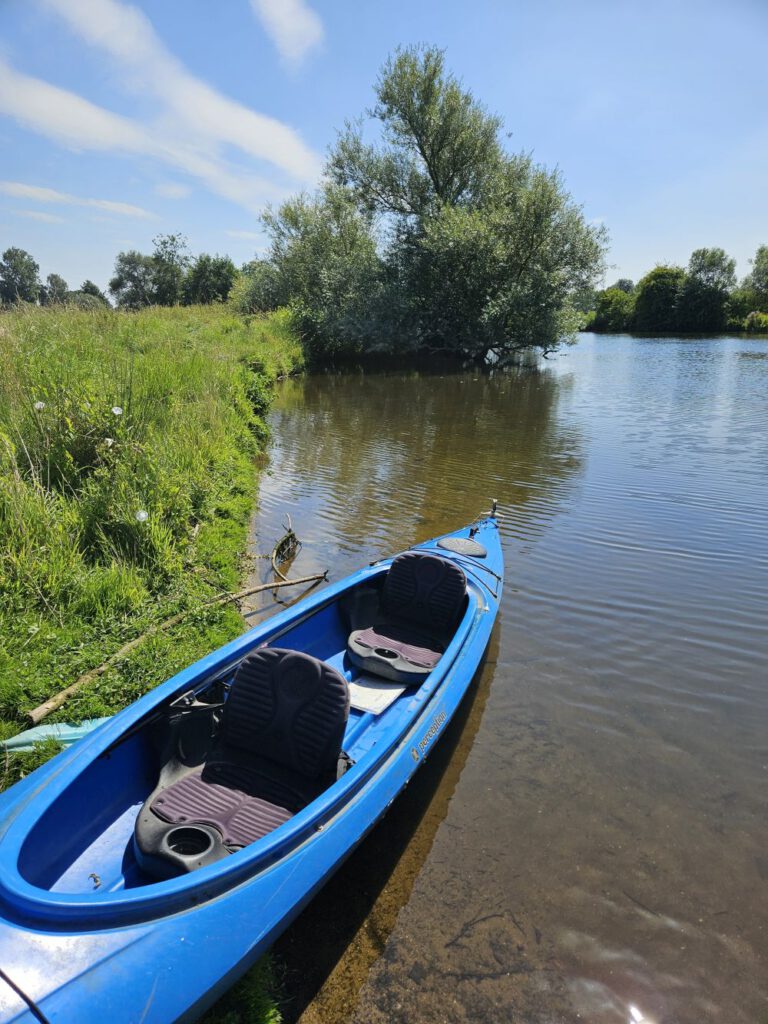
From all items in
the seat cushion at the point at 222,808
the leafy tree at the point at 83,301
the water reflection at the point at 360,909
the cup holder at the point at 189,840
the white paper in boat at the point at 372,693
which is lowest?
the water reflection at the point at 360,909

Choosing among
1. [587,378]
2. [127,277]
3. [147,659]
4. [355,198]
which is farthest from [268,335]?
[127,277]

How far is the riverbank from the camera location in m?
4.66

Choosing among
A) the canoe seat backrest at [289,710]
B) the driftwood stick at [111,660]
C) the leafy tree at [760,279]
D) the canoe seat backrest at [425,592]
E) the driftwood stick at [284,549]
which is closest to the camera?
the canoe seat backrest at [289,710]

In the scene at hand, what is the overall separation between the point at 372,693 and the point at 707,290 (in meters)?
67.9

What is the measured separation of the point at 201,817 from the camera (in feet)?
11.0

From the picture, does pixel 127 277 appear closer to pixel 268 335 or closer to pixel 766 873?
pixel 268 335

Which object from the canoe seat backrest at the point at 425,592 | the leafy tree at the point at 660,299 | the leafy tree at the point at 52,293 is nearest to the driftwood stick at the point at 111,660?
the canoe seat backrest at the point at 425,592

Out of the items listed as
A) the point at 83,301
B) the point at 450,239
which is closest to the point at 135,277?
the point at 450,239

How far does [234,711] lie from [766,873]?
352 cm

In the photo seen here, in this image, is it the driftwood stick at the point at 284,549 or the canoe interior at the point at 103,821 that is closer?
the canoe interior at the point at 103,821

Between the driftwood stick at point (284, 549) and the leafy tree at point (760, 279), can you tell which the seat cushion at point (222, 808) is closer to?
the driftwood stick at point (284, 549)

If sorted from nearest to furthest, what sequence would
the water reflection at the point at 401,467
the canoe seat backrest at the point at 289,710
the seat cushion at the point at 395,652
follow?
the canoe seat backrest at the point at 289,710, the seat cushion at the point at 395,652, the water reflection at the point at 401,467

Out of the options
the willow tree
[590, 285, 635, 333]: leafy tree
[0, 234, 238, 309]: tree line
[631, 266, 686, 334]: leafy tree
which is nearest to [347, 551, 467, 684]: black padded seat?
the willow tree

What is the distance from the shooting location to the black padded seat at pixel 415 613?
17.5 feet
